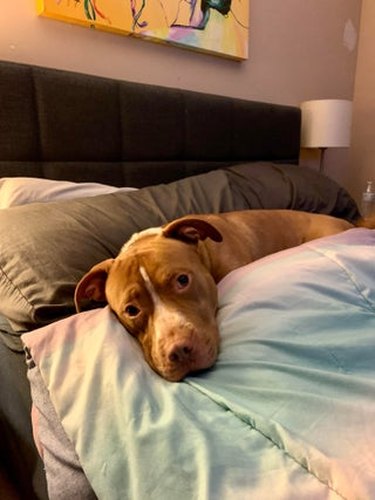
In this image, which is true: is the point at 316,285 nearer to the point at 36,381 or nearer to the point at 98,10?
the point at 36,381

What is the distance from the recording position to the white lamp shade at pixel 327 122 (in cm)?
293

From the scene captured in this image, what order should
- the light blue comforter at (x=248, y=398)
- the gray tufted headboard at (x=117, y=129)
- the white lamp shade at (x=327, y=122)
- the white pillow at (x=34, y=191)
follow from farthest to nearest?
1. the white lamp shade at (x=327, y=122)
2. the gray tufted headboard at (x=117, y=129)
3. the white pillow at (x=34, y=191)
4. the light blue comforter at (x=248, y=398)

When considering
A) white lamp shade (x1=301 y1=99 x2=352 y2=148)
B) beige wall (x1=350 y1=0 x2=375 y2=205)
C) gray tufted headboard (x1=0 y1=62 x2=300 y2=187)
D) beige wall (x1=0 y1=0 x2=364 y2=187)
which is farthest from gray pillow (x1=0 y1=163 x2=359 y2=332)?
beige wall (x1=350 y1=0 x2=375 y2=205)

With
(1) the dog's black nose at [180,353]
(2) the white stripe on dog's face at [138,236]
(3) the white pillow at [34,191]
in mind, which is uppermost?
(3) the white pillow at [34,191]

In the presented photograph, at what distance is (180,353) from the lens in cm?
81

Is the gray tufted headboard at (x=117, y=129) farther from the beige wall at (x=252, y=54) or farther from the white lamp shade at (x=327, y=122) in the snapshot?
the white lamp shade at (x=327, y=122)

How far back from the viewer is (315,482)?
0.51m

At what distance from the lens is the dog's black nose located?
81cm

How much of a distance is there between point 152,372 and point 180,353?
0.07m

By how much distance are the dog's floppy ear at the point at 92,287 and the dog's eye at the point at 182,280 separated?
18cm

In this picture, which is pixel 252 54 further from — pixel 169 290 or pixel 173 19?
pixel 169 290

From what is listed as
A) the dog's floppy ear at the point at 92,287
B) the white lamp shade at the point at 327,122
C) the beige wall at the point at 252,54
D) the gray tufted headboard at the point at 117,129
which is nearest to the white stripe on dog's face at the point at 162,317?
the dog's floppy ear at the point at 92,287

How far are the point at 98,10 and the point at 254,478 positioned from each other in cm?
206

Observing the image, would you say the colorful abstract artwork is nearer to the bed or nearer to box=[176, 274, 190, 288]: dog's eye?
the bed
